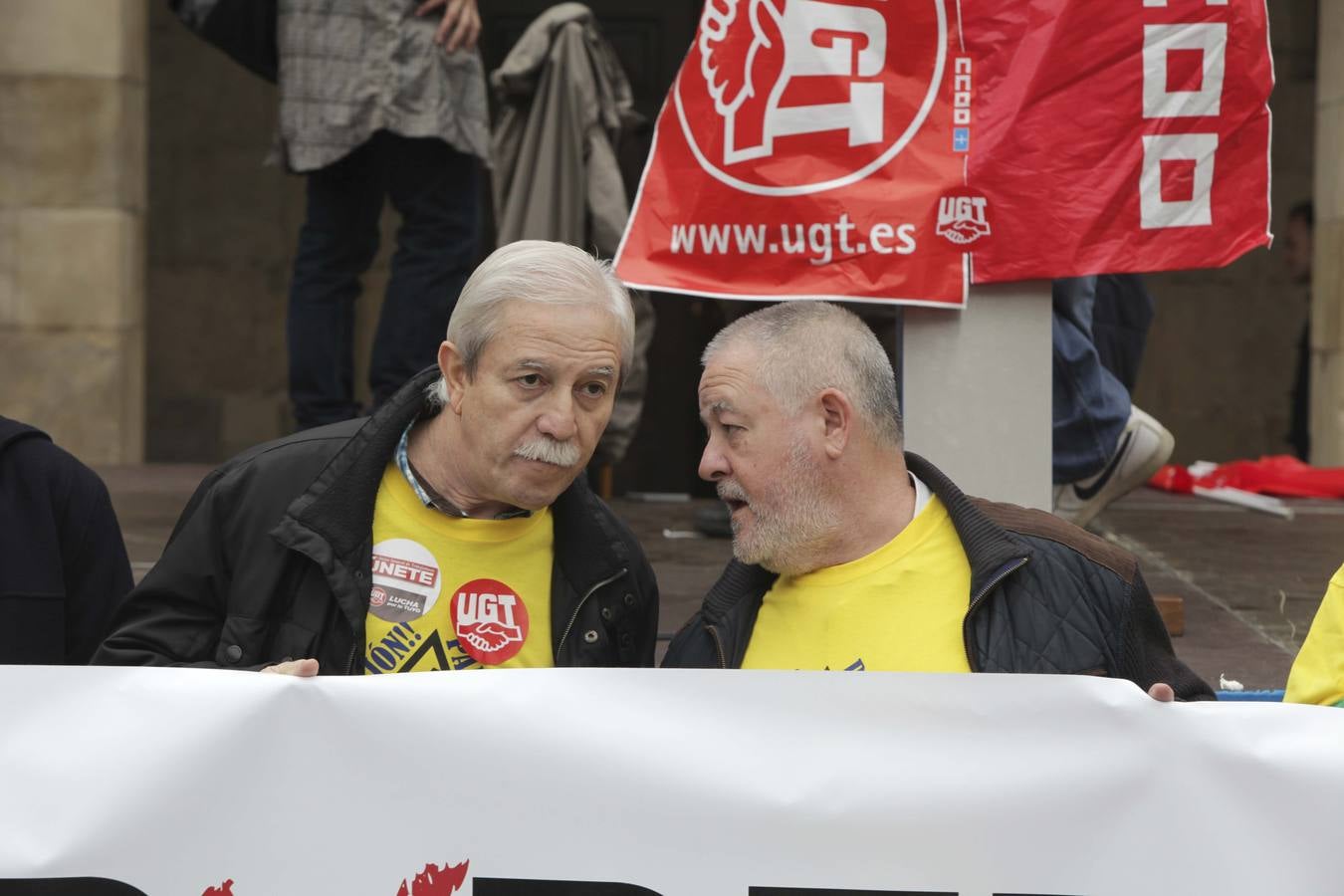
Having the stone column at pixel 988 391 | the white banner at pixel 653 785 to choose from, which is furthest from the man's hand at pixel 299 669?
the stone column at pixel 988 391

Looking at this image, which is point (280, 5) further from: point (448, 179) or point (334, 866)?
point (334, 866)

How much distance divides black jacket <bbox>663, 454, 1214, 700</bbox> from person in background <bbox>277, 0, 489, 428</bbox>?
8.00 ft

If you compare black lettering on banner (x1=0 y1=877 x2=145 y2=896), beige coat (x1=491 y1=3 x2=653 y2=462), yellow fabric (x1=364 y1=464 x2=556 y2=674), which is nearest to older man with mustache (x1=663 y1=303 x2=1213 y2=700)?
yellow fabric (x1=364 y1=464 x2=556 y2=674)

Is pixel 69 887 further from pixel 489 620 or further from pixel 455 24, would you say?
pixel 455 24

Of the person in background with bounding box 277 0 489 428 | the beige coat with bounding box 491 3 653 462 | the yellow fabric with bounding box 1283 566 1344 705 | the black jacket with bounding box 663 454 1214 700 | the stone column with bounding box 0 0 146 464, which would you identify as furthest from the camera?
the stone column with bounding box 0 0 146 464

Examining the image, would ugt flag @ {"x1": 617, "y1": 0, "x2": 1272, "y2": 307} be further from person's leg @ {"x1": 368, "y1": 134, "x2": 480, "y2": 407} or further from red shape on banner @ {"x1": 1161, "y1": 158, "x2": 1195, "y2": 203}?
person's leg @ {"x1": 368, "y1": 134, "x2": 480, "y2": 407}

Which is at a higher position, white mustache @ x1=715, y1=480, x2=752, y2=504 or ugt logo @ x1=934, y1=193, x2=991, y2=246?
ugt logo @ x1=934, y1=193, x2=991, y2=246

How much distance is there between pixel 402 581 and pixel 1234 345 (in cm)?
901

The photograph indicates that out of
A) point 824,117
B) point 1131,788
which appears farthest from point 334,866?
point 824,117

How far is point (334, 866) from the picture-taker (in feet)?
8.88

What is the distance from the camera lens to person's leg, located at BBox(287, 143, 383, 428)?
17.6 ft

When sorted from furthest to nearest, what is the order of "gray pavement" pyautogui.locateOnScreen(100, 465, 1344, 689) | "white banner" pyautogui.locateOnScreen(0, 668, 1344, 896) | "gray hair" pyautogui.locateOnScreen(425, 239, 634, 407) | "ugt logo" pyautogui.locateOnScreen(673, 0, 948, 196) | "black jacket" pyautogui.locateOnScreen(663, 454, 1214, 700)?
"gray pavement" pyautogui.locateOnScreen(100, 465, 1344, 689) → "ugt logo" pyautogui.locateOnScreen(673, 0, 948, 196) → "gray hair" pyautogui.locateOnScreen(425, 239, 634, 407) → "black jacket" pyautogui.locateOnScreen(663, 454, 1214, 700) → "white banner" pyautogui.locateOnScreen(0, 668, 1344, 896)

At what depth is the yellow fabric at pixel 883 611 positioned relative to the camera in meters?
3.12

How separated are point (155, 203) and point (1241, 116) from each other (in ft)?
28.0
